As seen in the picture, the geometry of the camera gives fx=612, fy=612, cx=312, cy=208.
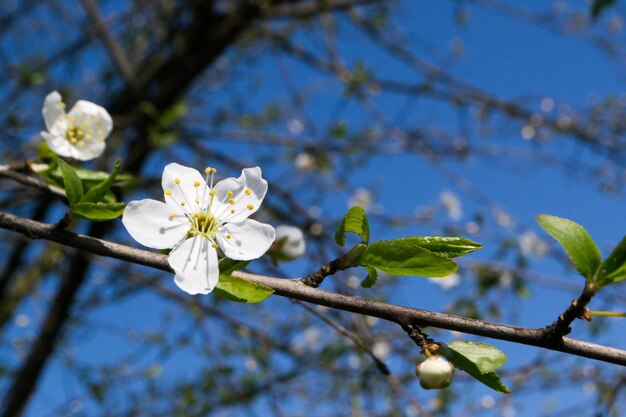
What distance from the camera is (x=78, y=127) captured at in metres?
1.42

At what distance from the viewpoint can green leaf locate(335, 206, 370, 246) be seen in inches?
35.4

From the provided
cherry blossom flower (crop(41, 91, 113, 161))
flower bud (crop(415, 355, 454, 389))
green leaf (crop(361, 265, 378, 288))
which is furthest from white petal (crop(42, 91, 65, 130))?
flower bud (crop(415, 355, 454, 389))

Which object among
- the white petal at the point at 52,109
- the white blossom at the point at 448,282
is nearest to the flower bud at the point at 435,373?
the white petal at the point at 52,109

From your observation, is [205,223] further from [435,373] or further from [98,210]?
[435,373]

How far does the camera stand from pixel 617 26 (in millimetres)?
4996

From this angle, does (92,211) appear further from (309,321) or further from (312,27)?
(309,321)

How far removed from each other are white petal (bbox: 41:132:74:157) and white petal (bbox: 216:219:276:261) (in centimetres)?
47

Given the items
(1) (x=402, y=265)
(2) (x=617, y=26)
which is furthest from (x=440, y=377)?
(2) (x=617, y=26)

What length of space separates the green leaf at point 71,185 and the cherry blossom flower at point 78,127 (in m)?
0.46

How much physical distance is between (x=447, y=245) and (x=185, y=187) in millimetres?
474

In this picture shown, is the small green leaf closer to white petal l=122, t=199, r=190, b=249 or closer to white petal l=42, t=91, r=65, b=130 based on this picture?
white petal l=122, t=199, r=190, b=249

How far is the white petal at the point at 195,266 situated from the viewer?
872 millimetres

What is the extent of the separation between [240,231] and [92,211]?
0.24 meters

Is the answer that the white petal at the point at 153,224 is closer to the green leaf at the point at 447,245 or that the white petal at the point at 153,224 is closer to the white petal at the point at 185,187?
the white petal at the point at 185,187
